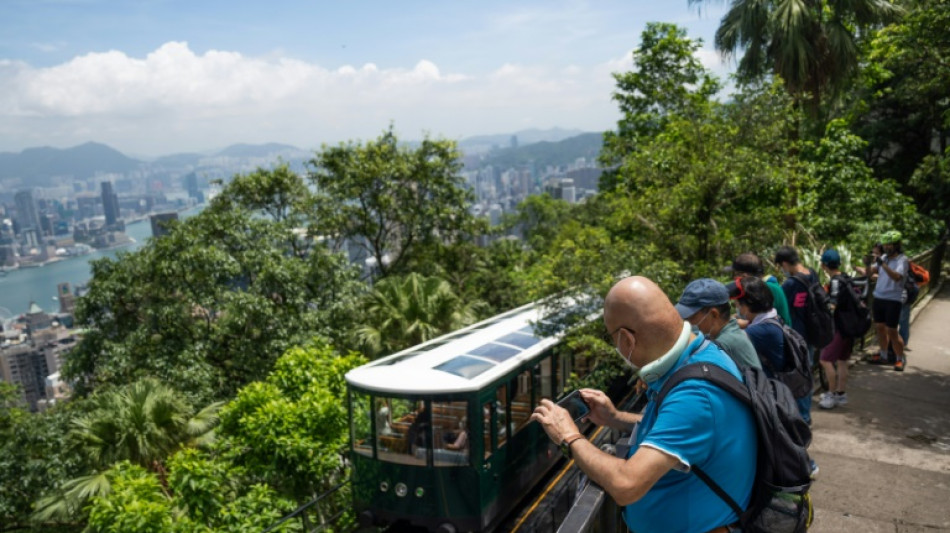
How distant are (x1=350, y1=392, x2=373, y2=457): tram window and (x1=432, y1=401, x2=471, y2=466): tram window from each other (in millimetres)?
1077

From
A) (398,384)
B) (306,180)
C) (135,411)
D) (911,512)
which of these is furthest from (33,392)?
(911,512)

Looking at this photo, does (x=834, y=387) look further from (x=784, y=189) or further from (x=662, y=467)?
(x=662, y=467)

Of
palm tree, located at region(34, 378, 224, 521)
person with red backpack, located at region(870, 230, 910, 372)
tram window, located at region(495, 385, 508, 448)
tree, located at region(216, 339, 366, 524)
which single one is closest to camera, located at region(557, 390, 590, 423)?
tram window, located at region(495, 385, 508, 448)

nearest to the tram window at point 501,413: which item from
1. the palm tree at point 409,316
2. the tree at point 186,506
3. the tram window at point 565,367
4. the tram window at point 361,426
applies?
the tram window at point 565,367

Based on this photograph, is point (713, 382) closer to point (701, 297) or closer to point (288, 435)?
point (701, 297)

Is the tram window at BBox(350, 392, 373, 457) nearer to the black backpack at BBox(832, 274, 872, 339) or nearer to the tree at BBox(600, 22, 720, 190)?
the black backpack at BBox(832, 274, 872, 339)

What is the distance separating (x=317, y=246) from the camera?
62.2ft

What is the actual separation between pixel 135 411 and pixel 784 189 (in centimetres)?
1208

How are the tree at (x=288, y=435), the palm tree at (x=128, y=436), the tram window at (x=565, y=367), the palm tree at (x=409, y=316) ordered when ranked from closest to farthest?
the tree at (x=288, y=435)
the tram window at (x=565, y=367)
the palm tree at (x=128, y=436)
the palm tree at (x=409, y=316)

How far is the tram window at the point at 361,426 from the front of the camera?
9.43 meters

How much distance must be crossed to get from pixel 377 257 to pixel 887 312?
58.5 feet

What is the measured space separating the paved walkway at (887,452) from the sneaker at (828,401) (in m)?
0.07

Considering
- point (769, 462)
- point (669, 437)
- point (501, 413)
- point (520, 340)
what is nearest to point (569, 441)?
point (669, 437)

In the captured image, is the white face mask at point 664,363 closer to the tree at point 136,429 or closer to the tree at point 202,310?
the tree at point 136,429
